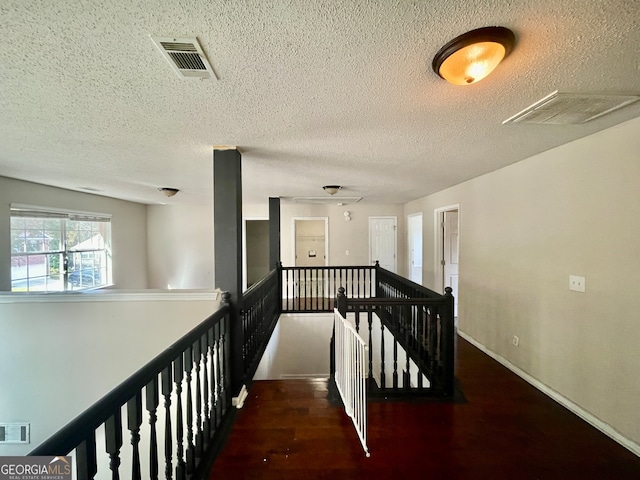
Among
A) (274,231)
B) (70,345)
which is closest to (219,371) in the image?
(70,345)

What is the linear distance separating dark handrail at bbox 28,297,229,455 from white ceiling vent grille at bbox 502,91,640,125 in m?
2.54

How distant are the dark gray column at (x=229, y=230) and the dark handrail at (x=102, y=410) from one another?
77 centimetres

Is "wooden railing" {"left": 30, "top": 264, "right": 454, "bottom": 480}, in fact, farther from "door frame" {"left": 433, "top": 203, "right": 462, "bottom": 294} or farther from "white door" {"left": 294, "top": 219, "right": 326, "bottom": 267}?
"white door" {"left": 294, "top": 219, "right": 326, "bottom": 267}

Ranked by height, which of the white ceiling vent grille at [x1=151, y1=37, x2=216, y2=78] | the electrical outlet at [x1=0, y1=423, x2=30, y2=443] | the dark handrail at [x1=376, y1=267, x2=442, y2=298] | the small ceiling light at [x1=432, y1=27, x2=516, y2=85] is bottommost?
the electrical outlet at [x1=0, y1=423, x2=30, y2=443]

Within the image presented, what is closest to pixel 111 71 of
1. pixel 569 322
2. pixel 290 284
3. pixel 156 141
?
pixel 156 141

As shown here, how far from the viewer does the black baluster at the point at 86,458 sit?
829 millimetres

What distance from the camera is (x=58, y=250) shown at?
4258mm

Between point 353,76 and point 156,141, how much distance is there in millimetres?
1791

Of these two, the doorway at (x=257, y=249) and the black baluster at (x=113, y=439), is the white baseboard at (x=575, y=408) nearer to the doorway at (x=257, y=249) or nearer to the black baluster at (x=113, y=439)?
the black baluster at (x=113, y=439)

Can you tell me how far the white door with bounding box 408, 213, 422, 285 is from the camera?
5.79 m

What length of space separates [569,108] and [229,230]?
100 inches

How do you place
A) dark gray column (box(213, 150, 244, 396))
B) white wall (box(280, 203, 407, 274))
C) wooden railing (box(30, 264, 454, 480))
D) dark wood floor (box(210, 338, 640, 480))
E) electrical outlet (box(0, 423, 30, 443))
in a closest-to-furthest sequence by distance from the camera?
wooden railing (box(30, 264, 454, 480))
dark wood floor (box(210, 338, 640, 480))
dark gray column (box(213, 150, 244, 396))
electrical outlet (box(0, 423, 30, 443))
white wall (box(280, 203, 407, 274))

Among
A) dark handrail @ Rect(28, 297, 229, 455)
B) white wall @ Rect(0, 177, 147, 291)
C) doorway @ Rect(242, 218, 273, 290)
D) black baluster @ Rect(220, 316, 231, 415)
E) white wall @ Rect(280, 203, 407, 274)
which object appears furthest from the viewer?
doorway @ Rect(242, 218, 273, 290)

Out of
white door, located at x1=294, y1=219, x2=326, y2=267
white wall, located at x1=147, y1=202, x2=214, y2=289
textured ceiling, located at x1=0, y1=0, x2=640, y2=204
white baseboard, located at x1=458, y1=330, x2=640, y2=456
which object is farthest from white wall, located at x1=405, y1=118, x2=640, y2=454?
white wall, located at x1=147, y1=202, x2=214, y2=289
